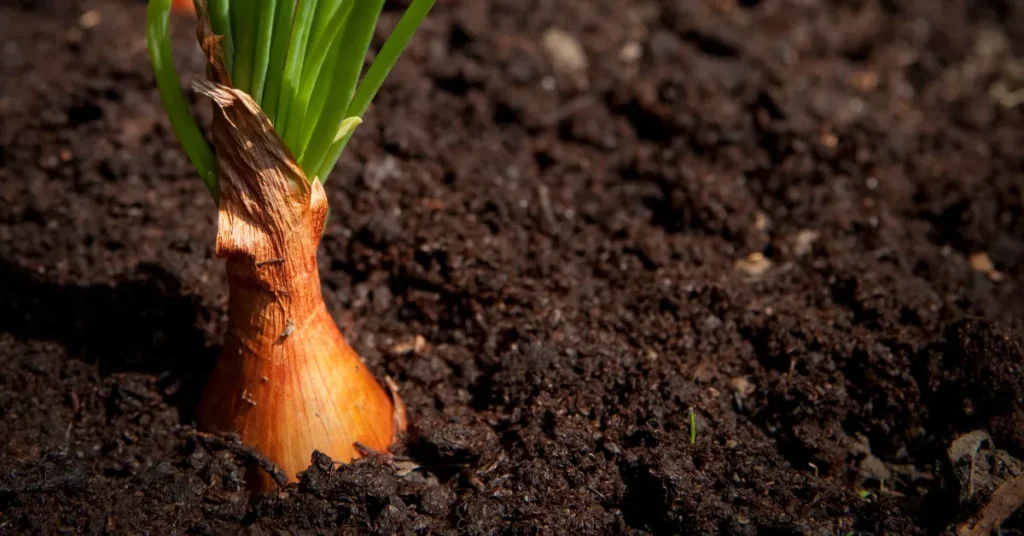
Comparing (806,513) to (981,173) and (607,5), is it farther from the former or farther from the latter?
(607,5)

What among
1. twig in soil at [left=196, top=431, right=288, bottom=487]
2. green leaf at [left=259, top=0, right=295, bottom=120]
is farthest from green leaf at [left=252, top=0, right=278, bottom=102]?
twig in soil at [left=196, top=431, right=288, bottom=487]

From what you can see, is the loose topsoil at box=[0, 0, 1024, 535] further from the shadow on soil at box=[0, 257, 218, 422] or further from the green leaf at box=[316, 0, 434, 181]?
the green leaf at box=[316, 0, 434, 181]

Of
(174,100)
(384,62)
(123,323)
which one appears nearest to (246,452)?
(123,323)

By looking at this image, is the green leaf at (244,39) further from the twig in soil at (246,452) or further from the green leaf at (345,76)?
the twig in soil at (246,452)

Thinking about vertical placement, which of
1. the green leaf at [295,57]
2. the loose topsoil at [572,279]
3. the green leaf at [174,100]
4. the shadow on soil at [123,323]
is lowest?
the shadow on soil at [123,323]

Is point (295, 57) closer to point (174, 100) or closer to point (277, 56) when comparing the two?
point (277, 56)

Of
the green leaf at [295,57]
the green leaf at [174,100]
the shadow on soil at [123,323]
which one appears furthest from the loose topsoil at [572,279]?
the green leaf at [295,57]
